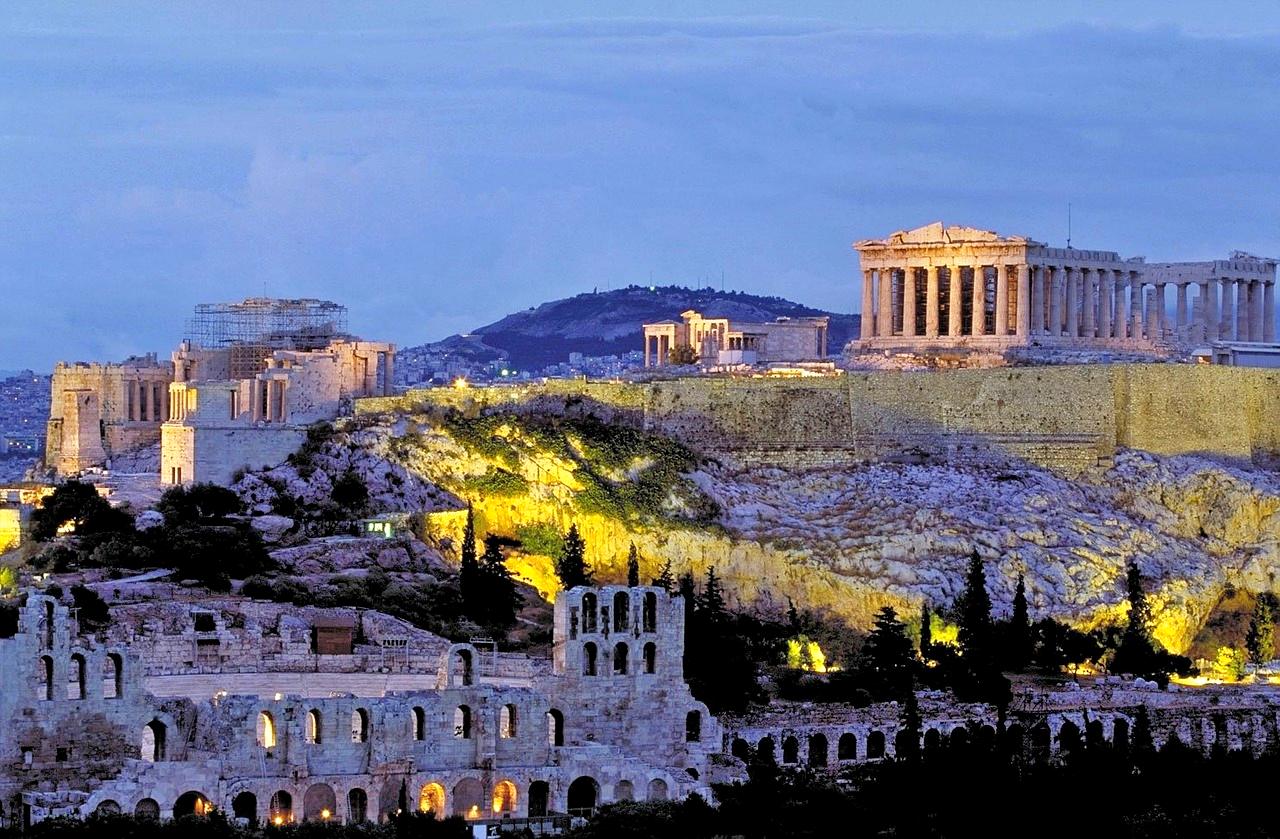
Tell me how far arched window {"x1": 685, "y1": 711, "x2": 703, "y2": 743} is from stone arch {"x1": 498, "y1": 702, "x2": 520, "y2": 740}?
3.43 metres

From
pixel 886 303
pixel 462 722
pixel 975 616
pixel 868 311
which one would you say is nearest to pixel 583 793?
pixel 462 722

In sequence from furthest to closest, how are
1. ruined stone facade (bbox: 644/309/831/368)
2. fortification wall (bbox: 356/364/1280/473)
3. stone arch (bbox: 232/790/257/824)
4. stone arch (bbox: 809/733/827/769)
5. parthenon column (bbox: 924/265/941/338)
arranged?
ruined stone facade (bbox: 644/309/831/368)
parthenon column (bbox: 924/265/941/338)
fortification wall (bbox: 356/364/1280/473)
stone arch (bbox: 809/733/827/769)
stone arch (bbox: 232/790/257/824)

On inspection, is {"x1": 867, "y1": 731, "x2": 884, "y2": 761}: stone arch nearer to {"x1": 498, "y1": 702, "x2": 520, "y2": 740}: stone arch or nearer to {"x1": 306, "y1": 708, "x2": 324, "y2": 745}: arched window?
{"x1": 498, "y1": 702, "x2": 520, "y2": 740}: stone arch

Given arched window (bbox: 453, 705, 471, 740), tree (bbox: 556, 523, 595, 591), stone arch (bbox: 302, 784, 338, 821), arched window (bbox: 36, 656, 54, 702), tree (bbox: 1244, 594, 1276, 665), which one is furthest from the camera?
tree (bbox: 1244, 594, 1276, 665)

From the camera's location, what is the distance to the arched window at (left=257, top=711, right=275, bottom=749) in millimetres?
47500

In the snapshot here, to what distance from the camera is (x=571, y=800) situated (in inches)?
1923

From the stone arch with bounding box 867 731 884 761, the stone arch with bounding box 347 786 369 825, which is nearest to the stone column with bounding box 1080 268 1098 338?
the stone arch with bounding box 867 731 884 761

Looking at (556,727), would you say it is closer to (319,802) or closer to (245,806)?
(319,802)

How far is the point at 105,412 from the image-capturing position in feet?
284

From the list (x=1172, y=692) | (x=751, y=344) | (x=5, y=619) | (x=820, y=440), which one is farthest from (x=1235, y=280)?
(x=5, y=619)

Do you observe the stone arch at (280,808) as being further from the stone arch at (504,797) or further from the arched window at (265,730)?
the stone arch at (504,797)

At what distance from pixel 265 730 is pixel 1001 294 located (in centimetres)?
4710

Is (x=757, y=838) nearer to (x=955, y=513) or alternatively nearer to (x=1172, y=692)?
(x=1172, y=692)

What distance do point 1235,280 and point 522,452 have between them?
1234 inches
